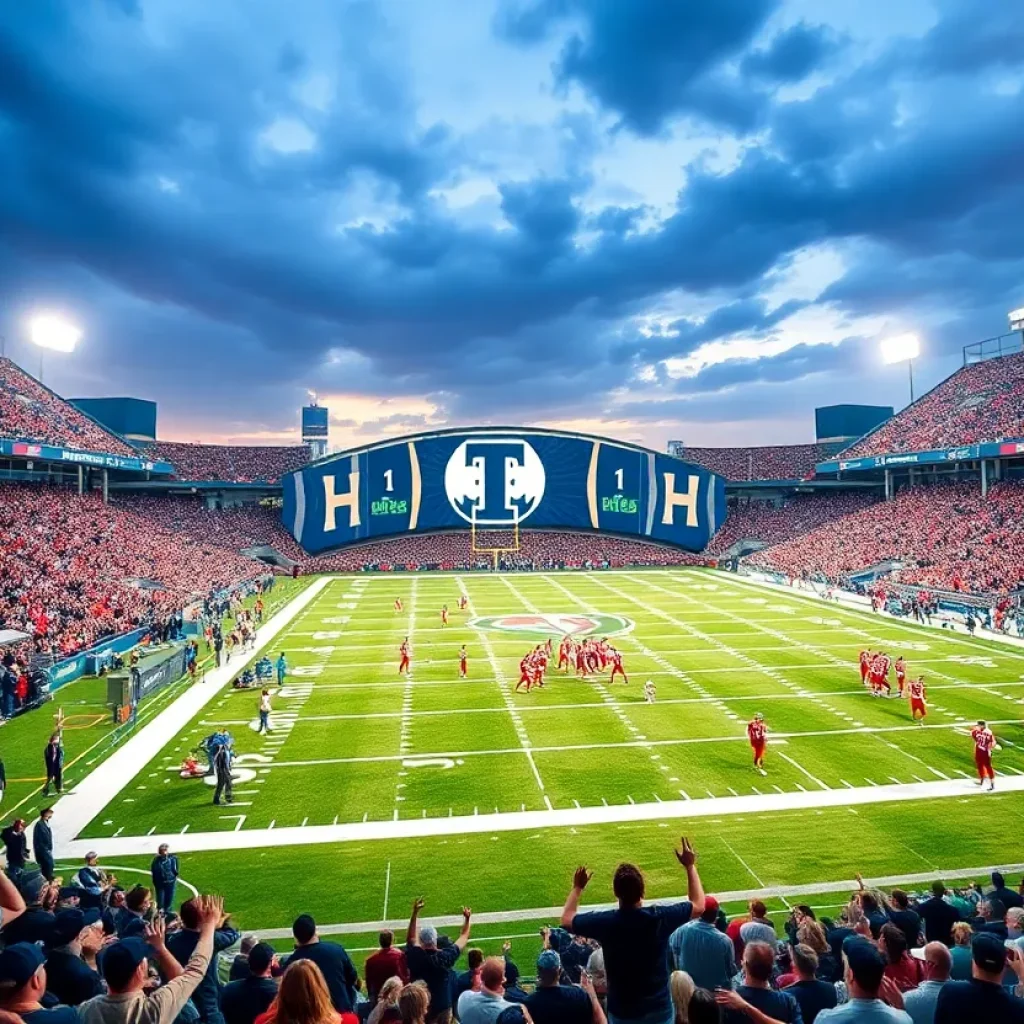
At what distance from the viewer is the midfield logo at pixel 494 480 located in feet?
225

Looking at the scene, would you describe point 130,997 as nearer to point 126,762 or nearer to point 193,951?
point 193,951

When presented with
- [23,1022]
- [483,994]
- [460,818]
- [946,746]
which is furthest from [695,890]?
[946,746]

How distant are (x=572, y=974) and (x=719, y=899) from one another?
4.67 m

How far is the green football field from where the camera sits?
11883 millimetres

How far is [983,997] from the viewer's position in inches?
162

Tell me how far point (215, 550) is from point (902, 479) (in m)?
54.6

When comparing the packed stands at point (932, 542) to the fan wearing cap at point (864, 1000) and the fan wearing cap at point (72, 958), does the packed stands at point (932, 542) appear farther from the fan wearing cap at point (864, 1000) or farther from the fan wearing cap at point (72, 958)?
the fan wearing cap at point (72, 958)

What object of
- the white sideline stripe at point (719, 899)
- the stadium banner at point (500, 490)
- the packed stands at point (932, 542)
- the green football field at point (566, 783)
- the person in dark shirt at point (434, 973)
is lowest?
the white sideline stripe at point (719, 899)

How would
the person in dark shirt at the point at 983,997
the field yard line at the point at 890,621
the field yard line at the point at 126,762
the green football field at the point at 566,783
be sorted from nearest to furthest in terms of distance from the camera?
1. the person in dark shirt at the point at 983,997
2. the green football field at the point at 566,783
3. the field yard line at the point at 126,762
4. the field yard line at the point at 890,621

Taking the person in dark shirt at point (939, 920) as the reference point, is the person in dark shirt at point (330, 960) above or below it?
above

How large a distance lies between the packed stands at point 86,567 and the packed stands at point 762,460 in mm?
45584

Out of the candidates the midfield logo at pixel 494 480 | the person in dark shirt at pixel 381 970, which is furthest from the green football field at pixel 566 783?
the midfield logo at pixel 494 480

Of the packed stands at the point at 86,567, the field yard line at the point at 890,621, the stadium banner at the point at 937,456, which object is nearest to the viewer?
the field yard line at the point at 890,621

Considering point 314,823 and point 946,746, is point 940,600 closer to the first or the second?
point 946,746
